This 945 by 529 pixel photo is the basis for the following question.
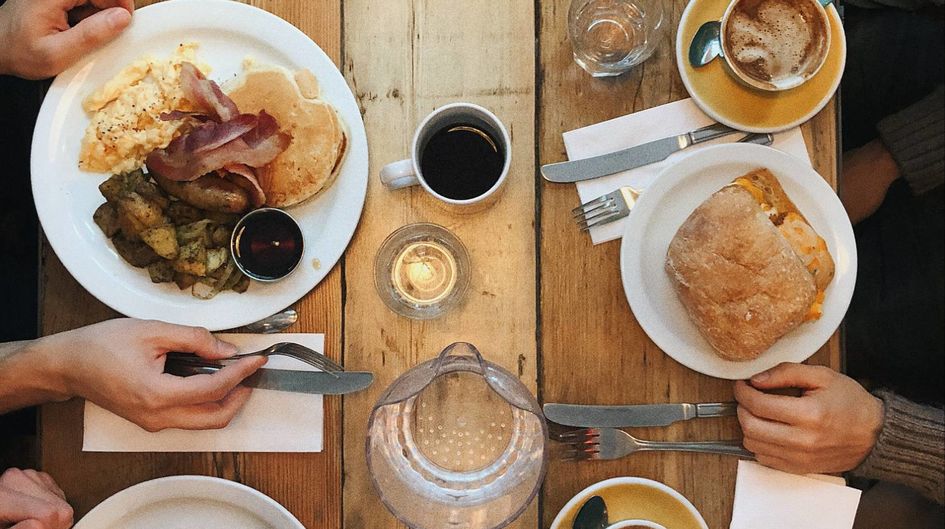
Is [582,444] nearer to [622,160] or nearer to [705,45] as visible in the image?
[622,160]

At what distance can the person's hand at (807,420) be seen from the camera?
1.26 metres

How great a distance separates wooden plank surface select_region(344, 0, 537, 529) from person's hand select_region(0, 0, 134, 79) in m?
0.42

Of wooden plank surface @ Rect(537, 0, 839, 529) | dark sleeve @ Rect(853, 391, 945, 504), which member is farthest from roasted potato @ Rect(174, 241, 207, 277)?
dark sleeve @ Rect(853, 391, 945, 504)

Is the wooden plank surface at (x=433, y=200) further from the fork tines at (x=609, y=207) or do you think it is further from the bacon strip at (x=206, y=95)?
the bacon strip at (x=206, y=95)

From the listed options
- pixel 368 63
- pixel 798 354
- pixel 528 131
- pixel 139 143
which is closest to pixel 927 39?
pixel 798 354

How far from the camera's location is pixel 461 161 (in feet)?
4.11

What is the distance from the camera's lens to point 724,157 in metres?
1.30

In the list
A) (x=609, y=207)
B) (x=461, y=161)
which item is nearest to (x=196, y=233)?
(x=461, y=161)

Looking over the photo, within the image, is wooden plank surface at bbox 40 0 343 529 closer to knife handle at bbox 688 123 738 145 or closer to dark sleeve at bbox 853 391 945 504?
knife handle at bbox 688 123 738 145

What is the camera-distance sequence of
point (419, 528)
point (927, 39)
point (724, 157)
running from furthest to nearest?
point (927, 39)
point (724, 157)
point (419, 528)

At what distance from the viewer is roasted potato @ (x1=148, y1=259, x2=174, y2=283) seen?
128 cm

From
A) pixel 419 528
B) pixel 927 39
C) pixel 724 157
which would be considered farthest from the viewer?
pixel 927 39

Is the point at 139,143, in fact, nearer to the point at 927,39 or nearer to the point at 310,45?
the point at 310,45

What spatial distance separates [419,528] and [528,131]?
73 centimetres
